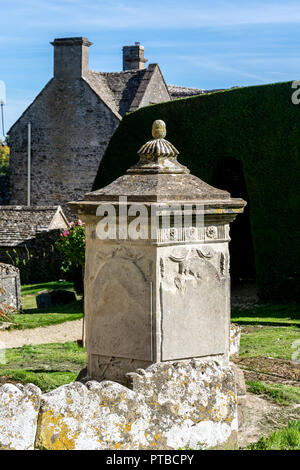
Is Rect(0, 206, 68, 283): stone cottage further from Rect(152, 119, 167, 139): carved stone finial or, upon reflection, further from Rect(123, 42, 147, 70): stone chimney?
Rect(152, 119, 167, 139): carved stone finial

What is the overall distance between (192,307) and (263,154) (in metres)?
10.0

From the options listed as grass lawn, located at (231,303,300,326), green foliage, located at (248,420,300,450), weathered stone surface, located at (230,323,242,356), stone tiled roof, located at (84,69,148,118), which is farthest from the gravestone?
stone tiled roof, located at (84,69,148,118)

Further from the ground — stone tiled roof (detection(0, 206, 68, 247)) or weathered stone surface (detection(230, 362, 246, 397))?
stone tiled roof (detection(0, 206, 68, 247))

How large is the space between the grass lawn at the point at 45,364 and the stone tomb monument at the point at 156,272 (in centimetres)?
168

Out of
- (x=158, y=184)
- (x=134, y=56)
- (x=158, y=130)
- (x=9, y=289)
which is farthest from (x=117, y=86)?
(x=158, y=184)

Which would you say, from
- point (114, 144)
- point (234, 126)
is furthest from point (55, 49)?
point (234, 126)

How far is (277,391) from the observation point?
6.64 m

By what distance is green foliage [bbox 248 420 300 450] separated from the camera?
512 centimetres

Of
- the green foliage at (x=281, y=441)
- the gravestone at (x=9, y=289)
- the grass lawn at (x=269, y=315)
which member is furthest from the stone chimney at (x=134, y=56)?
the green foliage at (x=281, y=441)

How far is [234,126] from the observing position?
1562 cm

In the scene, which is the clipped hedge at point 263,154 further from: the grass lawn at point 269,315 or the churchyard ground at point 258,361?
the churchyard ground at point 258,361

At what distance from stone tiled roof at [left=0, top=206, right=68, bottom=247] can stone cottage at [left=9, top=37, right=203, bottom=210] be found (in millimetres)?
2985

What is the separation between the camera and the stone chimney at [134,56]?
31531 millimetres

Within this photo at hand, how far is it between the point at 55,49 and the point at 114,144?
1139 centimetres
